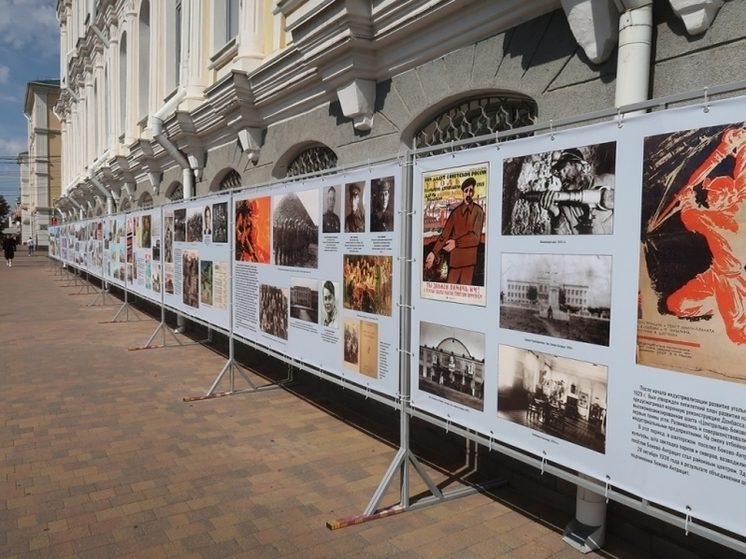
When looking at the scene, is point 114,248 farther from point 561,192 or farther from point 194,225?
point 561,192

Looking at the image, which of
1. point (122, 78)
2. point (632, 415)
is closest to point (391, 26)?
point (632, 415)

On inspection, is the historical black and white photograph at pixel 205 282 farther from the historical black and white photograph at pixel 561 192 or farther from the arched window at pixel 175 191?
the arched window at pixel 175 191

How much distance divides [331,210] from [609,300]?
2469 millimetres

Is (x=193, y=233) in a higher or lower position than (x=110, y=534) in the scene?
higher

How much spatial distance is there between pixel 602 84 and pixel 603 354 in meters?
2.06

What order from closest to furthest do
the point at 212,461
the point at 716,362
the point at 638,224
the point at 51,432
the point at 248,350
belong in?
the point at 716,362, the point at 638,224, the point at 212,461, the point at 51,432, the point at 248,350

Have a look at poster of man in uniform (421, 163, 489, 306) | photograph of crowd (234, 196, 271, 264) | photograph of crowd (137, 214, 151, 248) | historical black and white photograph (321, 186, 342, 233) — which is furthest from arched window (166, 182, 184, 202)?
poster of man in uniform (421, 163, 489, 306)

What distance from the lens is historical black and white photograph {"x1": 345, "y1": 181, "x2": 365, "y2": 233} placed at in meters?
4.23

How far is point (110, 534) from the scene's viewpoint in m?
3.60

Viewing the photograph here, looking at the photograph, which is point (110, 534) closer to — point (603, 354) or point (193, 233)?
point (603, 354)

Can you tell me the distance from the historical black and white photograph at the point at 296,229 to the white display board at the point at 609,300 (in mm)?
1531

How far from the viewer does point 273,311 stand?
224 inches

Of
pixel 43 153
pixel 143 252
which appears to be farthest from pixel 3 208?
pixel 143 252

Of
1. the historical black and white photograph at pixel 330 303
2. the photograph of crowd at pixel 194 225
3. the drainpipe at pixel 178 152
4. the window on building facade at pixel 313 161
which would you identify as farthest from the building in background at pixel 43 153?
the historical black and white photograph at pixel 330 303
